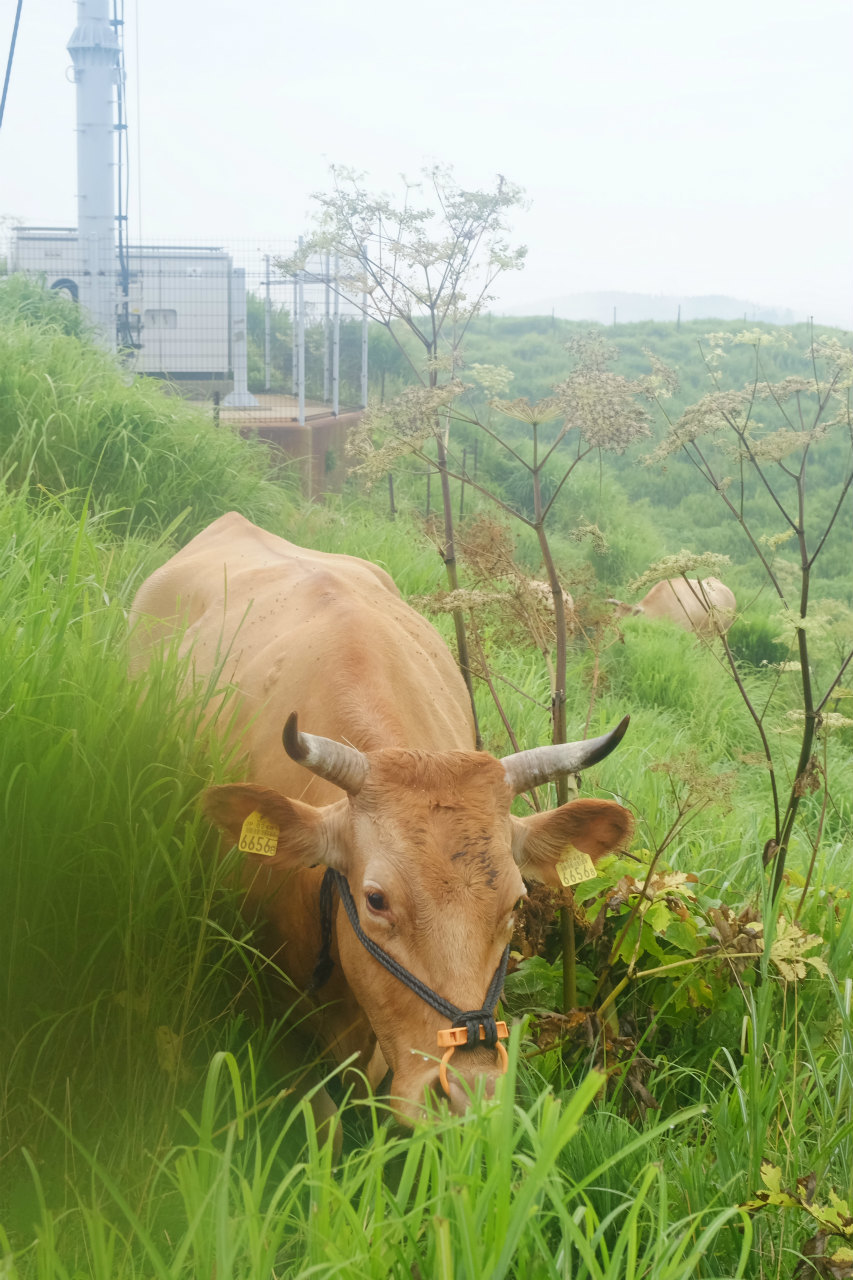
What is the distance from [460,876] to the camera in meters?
2.51

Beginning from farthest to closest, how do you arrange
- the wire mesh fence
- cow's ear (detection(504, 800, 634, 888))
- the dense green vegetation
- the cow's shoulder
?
the wire mesh fence → the cow's shoulder → cow's ear (detection(504, 800, 634, 888)) → the dense green vegetation

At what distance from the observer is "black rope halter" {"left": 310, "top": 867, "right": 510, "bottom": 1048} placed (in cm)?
241

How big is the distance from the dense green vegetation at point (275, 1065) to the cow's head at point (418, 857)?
206 millimetres

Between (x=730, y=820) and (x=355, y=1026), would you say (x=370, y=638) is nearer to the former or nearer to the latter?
(x=355, y=1026)

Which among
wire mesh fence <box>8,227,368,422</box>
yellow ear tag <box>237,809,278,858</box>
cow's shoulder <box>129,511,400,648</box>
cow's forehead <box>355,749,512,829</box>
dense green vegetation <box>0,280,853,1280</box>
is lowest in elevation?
dense green vegetation <box>0,280,853,1280</box>

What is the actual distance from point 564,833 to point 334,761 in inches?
28.6

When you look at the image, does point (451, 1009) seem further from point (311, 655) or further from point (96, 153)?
point (96, 153)

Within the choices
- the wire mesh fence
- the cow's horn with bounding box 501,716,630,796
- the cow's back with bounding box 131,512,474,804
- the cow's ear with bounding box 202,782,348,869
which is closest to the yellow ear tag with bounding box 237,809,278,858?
the cow's ear with bounding box 202,782,348,869

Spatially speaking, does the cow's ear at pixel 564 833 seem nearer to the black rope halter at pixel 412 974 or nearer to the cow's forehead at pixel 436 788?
the cow's forehead at pixel 436 788

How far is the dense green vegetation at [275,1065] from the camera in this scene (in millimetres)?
1799

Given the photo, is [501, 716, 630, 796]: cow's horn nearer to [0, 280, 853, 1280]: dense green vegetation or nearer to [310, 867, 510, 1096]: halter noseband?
[310, 867, 510, 1096]: halter noseband

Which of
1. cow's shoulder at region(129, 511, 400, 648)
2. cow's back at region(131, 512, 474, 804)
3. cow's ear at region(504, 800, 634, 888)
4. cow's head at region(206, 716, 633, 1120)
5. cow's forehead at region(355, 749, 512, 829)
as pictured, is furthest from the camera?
cow's shoulder at region(129, 511, 400, 648)

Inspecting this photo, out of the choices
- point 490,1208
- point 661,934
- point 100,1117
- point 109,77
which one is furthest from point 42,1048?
point 109,77

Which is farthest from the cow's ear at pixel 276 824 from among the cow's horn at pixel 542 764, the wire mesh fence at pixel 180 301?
the wire mesh fence at pixel 180 301
